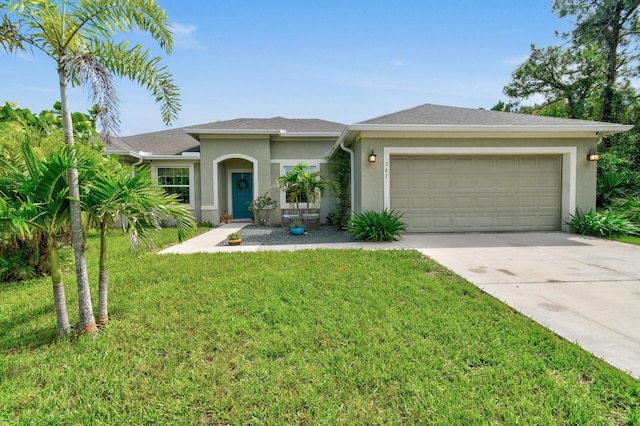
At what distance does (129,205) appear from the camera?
8.98ft

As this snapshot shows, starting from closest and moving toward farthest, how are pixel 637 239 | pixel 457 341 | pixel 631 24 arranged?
pixel 457 341 → pixel 637 239 → pixel 631 24

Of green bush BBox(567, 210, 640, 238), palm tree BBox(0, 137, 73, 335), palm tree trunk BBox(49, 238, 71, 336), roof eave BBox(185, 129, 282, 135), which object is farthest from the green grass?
roof eave BBox(185, 129, 282, 135)

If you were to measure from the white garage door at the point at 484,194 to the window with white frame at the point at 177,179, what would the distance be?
929cm

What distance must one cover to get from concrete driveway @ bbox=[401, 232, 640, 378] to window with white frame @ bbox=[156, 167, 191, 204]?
964cm

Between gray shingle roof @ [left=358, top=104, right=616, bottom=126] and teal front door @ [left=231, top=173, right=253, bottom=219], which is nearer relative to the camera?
gray shingle roof @ [left=358, top=104, right=616, bottom=126]

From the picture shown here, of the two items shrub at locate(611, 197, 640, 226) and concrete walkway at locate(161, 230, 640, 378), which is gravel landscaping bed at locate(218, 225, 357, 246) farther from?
shrub at locate(611, 197, 640, 226)

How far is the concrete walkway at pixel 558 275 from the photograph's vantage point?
2.79 metres

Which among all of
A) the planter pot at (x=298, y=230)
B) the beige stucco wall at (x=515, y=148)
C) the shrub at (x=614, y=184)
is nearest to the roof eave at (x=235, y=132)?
the beige stucco wall at (x=515, y=148)

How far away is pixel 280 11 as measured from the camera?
932cm

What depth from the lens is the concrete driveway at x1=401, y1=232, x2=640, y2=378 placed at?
2758 millimetres

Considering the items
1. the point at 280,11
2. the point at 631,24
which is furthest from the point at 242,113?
the point at 631,24

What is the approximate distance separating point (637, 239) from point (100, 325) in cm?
1148

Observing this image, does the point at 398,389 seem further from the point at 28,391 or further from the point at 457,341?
the point at 28,391

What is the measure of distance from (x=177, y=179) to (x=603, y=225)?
15.1 metres
